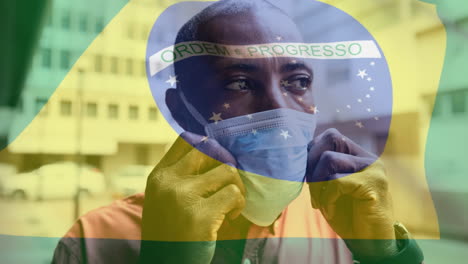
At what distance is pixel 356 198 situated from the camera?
1617 mm

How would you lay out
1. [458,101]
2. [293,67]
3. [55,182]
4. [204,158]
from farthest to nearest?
[458,101] < [293,67] < [204,158] < [55,182]

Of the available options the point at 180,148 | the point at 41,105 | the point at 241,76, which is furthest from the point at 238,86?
the point at 41,105

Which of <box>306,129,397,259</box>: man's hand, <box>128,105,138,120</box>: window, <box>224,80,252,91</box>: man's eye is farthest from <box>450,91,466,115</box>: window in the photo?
<box>128,105,138,120</box>: window

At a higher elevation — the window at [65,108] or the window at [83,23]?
the window at [83,23]

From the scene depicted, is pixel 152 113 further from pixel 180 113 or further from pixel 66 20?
pixel 66 20

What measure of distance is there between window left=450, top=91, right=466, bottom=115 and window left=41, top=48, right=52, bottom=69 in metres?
1.45

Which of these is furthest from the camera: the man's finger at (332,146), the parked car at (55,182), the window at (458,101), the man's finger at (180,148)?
the window at (458,101)

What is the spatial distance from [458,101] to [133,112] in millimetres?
1224

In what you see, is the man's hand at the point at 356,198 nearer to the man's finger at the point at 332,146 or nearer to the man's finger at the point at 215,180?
the man's finger at the point at 332,146

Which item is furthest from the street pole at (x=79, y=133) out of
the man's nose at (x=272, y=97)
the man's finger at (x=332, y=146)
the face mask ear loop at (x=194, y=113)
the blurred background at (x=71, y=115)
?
the man's finger at (x=332, y=146)

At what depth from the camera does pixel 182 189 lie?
1413 millimetres

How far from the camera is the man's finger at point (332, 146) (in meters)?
1.56

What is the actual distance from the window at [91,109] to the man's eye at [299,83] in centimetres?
63

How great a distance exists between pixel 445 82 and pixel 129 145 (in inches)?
47.9
